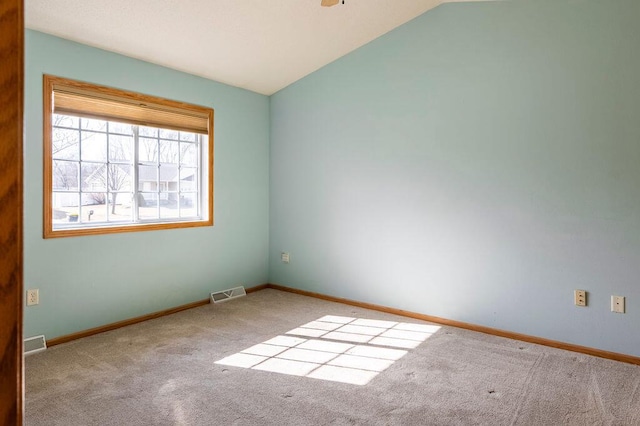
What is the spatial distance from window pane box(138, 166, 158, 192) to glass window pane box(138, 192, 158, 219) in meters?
0.05

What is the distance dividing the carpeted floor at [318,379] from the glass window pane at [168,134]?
1.76 meters

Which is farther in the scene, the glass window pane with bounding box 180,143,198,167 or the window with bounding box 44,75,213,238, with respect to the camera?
the glass window pane with bounding box 180,143,198,167

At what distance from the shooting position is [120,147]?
12.1ft

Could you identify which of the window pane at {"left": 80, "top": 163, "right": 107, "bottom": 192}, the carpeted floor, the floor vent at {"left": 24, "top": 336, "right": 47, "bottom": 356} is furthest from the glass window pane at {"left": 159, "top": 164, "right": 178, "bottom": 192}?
the floor vent at {"left": 24, "top": 336, "right": 47, "bottom": 356}

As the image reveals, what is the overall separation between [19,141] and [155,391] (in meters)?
2.46

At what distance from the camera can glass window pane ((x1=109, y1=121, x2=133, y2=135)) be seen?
3619mm

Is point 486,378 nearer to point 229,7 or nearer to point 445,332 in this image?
point 445,332

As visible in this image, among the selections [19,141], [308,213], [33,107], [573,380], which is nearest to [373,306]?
[308,213]

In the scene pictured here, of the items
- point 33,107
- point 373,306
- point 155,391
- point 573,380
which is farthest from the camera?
point 373,306

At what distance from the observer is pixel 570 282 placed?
10.5 ft

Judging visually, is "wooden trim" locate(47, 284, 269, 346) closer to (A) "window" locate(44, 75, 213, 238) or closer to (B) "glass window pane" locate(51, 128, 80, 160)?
(A) "window" locate(44, 75, 213, 238)

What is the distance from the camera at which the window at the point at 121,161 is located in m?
3.25

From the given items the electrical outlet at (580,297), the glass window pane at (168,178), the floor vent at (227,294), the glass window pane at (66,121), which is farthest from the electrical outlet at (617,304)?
the glass window pane at (66,121)

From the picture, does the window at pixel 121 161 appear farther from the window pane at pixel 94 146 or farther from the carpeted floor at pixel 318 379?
the carpeted floor at pixel 318 379
